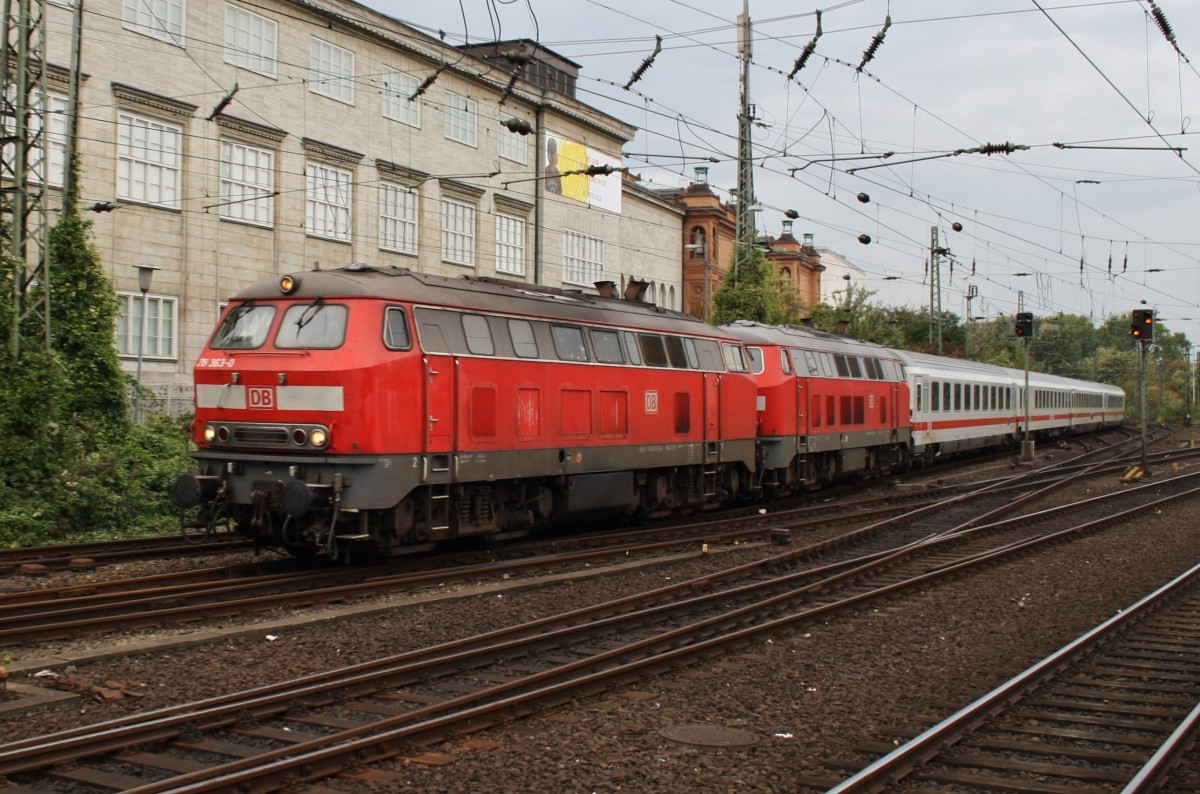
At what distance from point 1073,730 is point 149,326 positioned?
25.8 metres

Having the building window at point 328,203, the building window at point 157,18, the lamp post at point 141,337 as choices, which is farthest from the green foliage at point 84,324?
the building window at point 328,203

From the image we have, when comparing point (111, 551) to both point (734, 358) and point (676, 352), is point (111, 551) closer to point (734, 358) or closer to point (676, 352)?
point (676, 352)

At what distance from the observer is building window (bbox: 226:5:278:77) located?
30.1 meters

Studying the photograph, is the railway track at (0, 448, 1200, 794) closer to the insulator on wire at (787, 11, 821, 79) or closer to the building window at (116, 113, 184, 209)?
the insulator on wire at (787, 11, 821, 79)

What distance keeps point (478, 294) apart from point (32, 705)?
26.9ft

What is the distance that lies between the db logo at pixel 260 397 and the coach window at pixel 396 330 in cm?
146

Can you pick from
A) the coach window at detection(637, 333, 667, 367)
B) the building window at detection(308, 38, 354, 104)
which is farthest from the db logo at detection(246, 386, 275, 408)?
the building window at detection(308, 38, 354, 104)

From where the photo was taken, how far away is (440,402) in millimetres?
13844

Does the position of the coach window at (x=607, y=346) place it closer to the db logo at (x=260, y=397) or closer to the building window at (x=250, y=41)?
the db logo at (x=260, y=397)

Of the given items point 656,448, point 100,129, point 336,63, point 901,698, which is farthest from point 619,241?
point 901,698

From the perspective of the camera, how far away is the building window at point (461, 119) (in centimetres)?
3816

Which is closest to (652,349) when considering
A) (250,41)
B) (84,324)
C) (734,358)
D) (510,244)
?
(734,358)

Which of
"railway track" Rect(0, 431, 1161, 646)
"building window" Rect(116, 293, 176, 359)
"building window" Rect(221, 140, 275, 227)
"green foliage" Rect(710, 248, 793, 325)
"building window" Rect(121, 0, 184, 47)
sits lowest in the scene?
"railway track" Rect(0, 431, 1161, 646)

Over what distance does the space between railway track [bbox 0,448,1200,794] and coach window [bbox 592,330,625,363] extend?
4.25 metres
